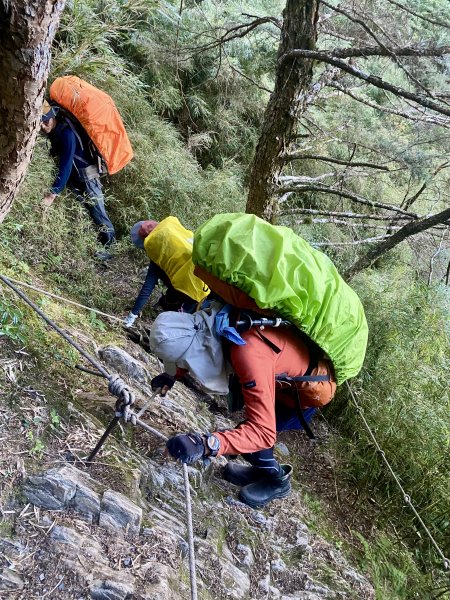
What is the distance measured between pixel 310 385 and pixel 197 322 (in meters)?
0.84

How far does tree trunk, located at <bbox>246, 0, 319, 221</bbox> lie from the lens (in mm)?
4258

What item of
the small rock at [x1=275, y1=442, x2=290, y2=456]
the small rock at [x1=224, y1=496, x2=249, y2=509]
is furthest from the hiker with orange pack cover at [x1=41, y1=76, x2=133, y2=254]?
the small rock at [x1=224, y1=496, x2=249, y2=509]

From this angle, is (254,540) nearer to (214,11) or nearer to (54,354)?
(54,354)

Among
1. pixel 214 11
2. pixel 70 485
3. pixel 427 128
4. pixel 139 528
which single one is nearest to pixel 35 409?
pixel 70 485

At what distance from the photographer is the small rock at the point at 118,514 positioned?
7.36 ft

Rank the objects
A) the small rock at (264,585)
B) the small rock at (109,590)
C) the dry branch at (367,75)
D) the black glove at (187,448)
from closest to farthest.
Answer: the small rock at (109,590), the black glove at (187,448), the small rock at (264,585), the dry branch at (367,75)

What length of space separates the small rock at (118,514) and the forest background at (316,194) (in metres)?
1.06

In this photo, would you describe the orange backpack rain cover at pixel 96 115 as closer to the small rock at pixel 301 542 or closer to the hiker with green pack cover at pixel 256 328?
the hiker with green pack cover at pixel 256 328

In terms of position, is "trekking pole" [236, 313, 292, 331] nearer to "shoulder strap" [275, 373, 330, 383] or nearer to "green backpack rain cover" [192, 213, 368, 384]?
"green backpack rain cover" [192, 213, 368, 384]

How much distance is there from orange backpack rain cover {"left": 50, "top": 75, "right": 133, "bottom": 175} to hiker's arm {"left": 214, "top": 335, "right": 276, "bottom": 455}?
360cm

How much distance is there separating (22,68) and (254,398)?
5.83 ft

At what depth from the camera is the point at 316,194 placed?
9062mm

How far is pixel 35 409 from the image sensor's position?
2484mm

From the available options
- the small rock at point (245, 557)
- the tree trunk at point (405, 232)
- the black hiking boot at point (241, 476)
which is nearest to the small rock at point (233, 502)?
the black hiking boot at point (241, 476)
